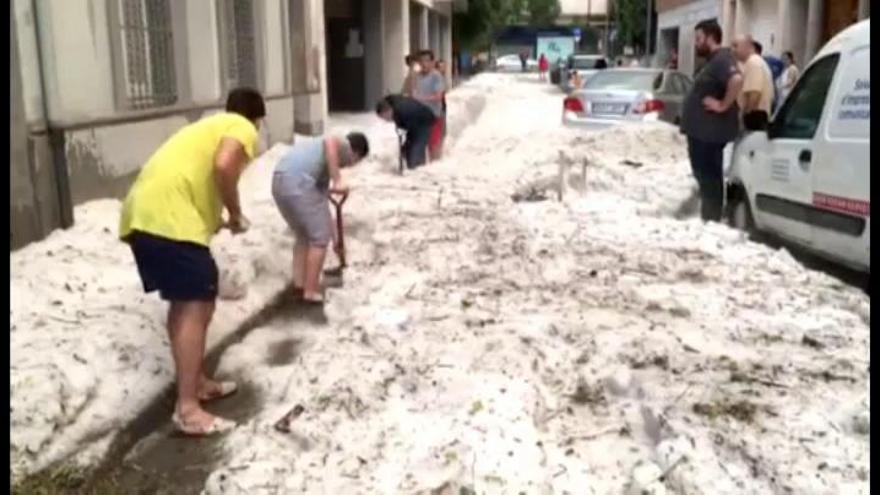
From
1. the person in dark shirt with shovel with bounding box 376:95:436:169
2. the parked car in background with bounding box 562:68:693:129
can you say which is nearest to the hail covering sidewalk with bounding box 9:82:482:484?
the person in dark shirt with shovel with bounding box 376:95:436:169

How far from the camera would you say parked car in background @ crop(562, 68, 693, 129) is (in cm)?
1477

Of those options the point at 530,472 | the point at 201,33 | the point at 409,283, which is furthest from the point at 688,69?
the point at 530,472

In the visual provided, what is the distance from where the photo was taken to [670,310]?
5.18m

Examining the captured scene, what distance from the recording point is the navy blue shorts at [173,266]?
4.01 metres

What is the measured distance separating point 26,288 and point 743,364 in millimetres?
3911

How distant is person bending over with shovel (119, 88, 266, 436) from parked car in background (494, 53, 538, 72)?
67406 mm

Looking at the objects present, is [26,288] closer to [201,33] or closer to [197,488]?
[197,488]

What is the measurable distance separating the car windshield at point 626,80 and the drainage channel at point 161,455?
472 inches

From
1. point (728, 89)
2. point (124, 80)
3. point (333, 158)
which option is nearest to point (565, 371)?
point (333, 158)

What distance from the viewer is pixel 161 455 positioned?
402cm

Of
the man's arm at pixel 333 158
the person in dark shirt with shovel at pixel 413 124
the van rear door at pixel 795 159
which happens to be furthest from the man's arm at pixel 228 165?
the person in dark shirt with shovel at pixel 413 124

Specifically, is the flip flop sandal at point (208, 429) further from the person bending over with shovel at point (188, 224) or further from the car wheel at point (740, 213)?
the car wheel at point (740, 213)

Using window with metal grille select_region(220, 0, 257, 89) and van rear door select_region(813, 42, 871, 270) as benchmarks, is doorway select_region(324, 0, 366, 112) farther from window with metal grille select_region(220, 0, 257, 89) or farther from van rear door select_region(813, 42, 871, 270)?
van rear door select_region(813, 42, 871, 270)

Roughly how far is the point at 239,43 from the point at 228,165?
859 centimetres
